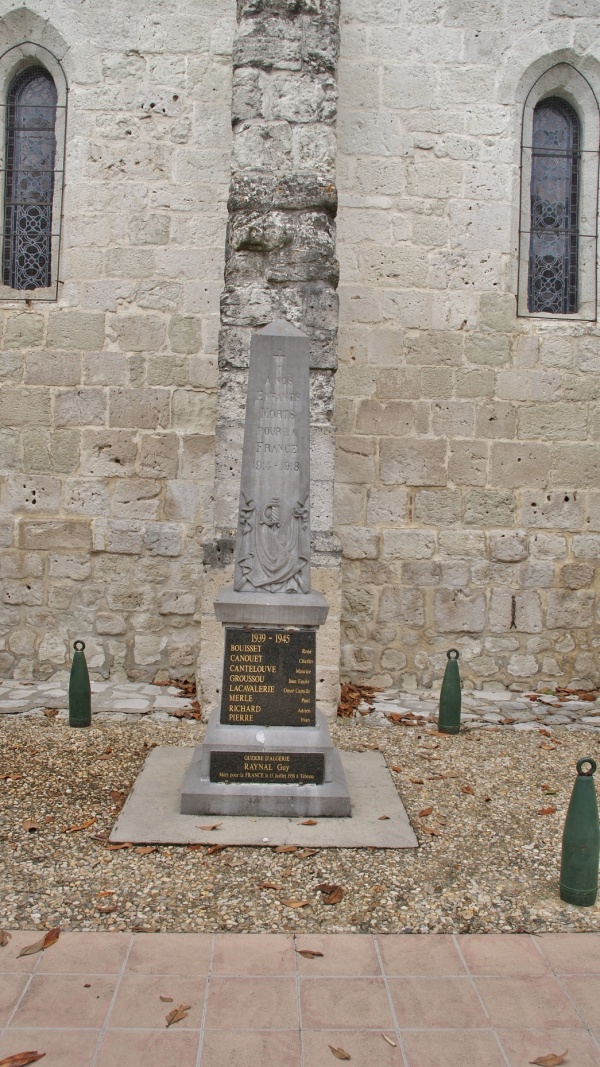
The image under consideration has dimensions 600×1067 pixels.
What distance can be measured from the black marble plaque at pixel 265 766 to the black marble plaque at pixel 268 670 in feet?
0.63

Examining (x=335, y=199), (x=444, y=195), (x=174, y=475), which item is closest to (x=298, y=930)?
(x=174, y=475)

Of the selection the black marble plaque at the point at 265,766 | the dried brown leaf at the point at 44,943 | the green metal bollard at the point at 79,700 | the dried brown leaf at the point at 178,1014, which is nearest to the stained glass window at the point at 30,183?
the green metal bollard at the point at 79,700

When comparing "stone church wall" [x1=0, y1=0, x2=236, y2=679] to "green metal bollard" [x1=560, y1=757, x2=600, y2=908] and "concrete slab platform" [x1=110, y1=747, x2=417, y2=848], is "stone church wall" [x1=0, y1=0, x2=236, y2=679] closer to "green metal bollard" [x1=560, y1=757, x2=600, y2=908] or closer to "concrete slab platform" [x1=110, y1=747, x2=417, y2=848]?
"concrete slab platform" [x1=110, y1=747, x2=417, y2=848]

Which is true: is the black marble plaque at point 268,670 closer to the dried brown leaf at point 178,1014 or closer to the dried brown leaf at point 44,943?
the dried brown leaf at point 44,943

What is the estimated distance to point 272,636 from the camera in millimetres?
4711

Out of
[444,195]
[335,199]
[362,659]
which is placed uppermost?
[444,195]

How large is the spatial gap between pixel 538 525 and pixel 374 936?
4.93m

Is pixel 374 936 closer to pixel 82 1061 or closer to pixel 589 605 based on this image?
pixel 82 1061

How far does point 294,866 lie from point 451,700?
8.69 ft

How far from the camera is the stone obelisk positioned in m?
4.61

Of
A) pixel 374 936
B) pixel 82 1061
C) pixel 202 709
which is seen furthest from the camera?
pixel 202 709

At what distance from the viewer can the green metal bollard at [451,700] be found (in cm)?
640

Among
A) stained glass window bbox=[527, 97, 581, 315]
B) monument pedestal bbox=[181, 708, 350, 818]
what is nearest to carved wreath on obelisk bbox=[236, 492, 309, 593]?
monument pedestal bbox=[181, 708, 350, 818]

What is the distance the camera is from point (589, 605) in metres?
7.76
